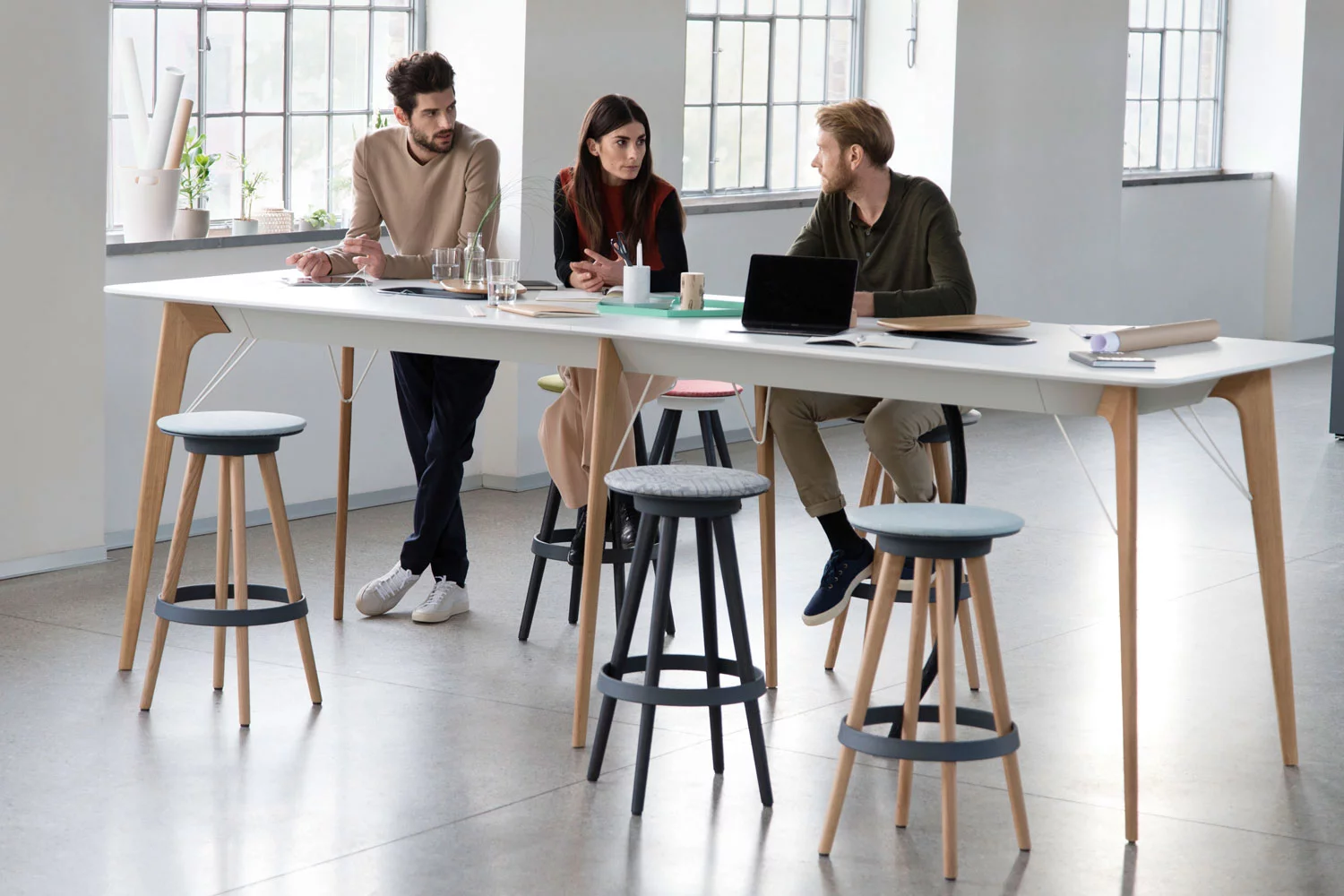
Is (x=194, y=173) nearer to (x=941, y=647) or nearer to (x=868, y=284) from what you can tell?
(x=868, y=284)

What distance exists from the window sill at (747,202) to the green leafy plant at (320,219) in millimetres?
1607

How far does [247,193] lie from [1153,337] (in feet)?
11.4

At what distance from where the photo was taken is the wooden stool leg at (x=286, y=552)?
12.5 feet

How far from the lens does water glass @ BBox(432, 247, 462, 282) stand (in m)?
4.21

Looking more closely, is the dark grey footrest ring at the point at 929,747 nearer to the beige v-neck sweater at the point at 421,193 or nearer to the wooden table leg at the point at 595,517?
the wooden table leg at the point at 595,517

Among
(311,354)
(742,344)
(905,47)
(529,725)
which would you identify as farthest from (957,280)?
(905,47)

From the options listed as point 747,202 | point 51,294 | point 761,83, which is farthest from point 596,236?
point 761,83

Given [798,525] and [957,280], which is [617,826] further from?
[798,525]

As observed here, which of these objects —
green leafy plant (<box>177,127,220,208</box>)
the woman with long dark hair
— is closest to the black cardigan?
the woman with long dark hair

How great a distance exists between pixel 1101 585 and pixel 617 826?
7.77 ft

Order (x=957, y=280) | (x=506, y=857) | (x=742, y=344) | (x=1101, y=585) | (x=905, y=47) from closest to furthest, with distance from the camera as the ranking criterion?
(x=506, y=857) → (x=742, y=344) → (x=957, y=280) → (x=1101, y=585) → (x=905, y=47)

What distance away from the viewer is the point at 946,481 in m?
4.06

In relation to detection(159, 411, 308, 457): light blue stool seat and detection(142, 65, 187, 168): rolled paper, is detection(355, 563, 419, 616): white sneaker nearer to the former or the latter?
detection(159, 411, 308, 457): light blue stool seat

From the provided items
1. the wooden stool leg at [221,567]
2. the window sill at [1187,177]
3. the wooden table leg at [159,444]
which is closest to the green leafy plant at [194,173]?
the wooden table leg at [159,444]
